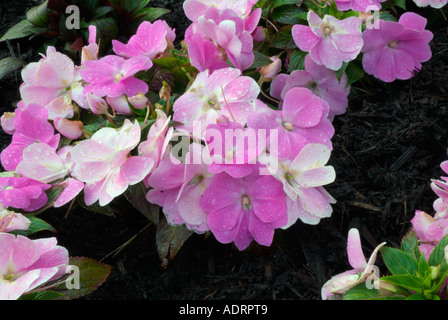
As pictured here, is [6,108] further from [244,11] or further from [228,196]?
[228,196]

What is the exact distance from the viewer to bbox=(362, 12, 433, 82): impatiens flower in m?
1.72

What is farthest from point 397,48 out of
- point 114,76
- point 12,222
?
point 12,222

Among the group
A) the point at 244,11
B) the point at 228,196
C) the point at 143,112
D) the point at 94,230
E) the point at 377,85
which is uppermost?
the point at 244,11

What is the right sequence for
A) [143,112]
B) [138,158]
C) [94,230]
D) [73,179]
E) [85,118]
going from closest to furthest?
1. [138,158]
2. [73,179]
3. [143,112]
4. [85,118]
5. [94,230]

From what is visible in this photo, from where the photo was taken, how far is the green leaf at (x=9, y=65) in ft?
7.03

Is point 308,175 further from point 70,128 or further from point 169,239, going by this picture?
point 70,128

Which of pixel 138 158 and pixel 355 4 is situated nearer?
pixel 138 158

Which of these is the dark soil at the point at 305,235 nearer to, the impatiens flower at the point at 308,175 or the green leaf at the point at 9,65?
the impatiens flower at the point at 308,175

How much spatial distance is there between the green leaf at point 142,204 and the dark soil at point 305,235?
0.24 m

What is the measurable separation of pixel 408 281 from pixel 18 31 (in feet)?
6.36

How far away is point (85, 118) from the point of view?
5.02ft

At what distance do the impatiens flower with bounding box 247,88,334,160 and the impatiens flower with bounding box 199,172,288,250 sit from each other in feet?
0.30

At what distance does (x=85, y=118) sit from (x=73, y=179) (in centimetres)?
28

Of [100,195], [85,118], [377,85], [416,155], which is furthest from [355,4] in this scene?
[100,195]
